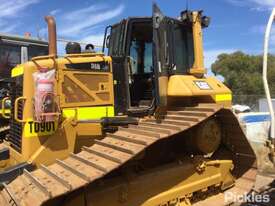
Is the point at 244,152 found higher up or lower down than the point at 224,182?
higher up

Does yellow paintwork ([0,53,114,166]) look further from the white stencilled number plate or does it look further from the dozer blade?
the white stencilled number plate

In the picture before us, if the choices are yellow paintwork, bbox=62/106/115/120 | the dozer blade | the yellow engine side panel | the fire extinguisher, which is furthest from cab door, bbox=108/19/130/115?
the fire extinguisher

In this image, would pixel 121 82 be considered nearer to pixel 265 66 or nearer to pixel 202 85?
pixel 202 85

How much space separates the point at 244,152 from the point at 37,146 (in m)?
3.10

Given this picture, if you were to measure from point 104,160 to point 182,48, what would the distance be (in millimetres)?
2398

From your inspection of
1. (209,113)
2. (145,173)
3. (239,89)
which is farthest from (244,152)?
(239,89)

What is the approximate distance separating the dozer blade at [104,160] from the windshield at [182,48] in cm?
72

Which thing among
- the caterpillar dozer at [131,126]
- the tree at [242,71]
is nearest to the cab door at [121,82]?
the caterpillar dozer at [131,126]

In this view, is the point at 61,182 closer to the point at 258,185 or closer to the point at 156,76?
the point at 156,76

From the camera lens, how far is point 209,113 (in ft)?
17.4

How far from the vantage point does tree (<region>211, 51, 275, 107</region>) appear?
111ft

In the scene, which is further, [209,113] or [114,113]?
[114,113]

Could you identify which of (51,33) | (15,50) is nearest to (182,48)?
(51,33)

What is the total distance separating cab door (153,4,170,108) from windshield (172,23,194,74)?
0.24m
